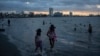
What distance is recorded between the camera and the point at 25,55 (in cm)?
1858

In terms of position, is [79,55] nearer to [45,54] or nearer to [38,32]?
[45,54]

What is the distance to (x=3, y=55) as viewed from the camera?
18.2 m

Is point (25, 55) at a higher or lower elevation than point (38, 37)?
lower

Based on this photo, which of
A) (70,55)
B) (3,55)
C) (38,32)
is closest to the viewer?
(38,32)

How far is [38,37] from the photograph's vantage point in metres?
17.3

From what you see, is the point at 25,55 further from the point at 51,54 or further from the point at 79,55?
the point at 79,55

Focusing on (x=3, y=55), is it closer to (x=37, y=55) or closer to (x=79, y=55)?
(x=37, y=55)

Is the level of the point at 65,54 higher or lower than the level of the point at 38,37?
lower

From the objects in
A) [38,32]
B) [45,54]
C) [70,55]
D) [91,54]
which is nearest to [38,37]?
[38,32]

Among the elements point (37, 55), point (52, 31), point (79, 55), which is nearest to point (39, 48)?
point (37, 55)

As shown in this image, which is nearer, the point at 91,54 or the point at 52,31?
the point at 52,31

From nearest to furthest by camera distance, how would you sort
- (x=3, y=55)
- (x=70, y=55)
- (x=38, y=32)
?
1. (x=38, y=32)
2. (x=3, y=55)
3. (x=70, y=55)

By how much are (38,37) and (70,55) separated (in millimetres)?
3339

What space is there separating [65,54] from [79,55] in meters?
1.23
